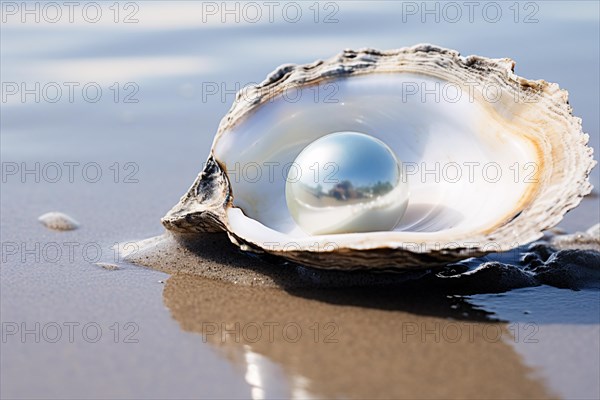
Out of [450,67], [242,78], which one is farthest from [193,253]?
[242,78]

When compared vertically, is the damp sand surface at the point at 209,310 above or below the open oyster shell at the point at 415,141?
below

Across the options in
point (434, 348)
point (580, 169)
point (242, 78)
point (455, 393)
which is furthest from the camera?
point (242, 78)

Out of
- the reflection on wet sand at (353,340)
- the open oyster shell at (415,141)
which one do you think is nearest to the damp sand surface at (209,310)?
the reflection on wet sand at (353,340)

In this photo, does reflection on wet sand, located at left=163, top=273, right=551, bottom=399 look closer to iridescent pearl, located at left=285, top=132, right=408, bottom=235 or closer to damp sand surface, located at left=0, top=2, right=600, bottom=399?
damp sand surface, located at left=0, top=2, right=600, bottom=399

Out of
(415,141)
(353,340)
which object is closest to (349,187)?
(353,340)

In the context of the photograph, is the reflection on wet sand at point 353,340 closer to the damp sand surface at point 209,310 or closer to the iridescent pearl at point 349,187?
the damp sand surface at point 209,310

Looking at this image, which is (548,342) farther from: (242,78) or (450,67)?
(242,78)

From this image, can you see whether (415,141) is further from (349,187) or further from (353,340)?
(353,340)

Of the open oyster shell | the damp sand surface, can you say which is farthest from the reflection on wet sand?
the open oyster shell
